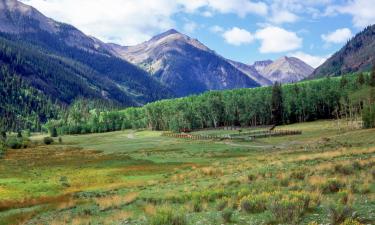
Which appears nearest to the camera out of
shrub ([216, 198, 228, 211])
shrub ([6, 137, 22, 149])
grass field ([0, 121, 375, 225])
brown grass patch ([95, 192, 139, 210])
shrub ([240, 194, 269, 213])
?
grass field ([0, 121, 375, 225])

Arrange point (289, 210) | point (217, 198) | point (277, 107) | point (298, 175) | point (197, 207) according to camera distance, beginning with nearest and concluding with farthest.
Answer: point (289, 210) → point (197, 207) → point (217, 198) → point (298, 175) → point (277, 107)

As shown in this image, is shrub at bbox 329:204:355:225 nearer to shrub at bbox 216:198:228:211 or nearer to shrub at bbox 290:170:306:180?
shrub at bbox 216:198:228:211

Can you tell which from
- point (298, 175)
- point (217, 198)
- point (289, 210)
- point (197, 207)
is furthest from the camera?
point (298, 175)

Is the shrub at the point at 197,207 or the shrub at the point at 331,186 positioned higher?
the shrub at the point at 331,186

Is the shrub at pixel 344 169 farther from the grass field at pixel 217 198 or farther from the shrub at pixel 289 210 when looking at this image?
the shrub at pixel 289 210

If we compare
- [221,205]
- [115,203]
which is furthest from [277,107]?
[221,205]

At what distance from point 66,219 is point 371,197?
62.5ft

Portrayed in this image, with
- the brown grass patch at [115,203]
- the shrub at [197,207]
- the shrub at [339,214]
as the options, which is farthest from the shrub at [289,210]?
the brown grass patch at [115,203]

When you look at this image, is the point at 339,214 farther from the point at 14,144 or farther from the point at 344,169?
the point at 14,144

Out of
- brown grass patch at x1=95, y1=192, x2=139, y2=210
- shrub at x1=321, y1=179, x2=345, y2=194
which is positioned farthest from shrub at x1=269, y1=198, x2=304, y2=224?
brown grass patch at x1=95, y1=192, x2=139, y2=210

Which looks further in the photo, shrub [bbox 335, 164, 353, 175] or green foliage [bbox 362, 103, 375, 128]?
green foliage [bbox 362, 103, 375, 128]

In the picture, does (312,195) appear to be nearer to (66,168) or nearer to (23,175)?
(23,175)

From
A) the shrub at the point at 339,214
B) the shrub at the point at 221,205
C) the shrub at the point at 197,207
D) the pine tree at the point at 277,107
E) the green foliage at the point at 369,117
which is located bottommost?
the shrub at the point at 197,207

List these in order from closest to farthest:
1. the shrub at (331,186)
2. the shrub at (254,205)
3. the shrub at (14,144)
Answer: the shrub at (254,205) < the shrub at (331,186) < the shrub at (14,144)
